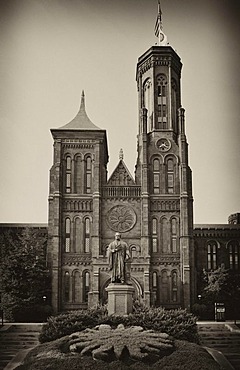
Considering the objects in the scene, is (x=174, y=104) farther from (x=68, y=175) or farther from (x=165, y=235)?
(x=165, y=235)

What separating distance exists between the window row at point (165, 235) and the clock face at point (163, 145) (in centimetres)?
637

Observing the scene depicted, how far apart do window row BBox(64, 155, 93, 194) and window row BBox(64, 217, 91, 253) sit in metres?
2.65

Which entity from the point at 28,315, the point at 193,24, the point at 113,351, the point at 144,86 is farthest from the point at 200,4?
the point at 144,86

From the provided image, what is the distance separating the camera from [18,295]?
45.1 metres

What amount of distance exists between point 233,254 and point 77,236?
51.2ft

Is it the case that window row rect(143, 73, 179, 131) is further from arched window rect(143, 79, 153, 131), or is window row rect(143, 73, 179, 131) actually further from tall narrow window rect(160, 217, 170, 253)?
tall narrow window rect(160, 217, 170, 253)

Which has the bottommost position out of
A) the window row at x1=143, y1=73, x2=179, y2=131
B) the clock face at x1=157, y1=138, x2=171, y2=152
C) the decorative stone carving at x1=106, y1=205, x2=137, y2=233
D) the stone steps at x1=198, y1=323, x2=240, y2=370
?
the stone steps at x1=198, y1=323, x2=240, y2=370

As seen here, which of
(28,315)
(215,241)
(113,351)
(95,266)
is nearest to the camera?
(113,351)

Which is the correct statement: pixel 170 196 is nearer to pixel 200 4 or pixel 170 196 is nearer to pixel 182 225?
pixel 182 225

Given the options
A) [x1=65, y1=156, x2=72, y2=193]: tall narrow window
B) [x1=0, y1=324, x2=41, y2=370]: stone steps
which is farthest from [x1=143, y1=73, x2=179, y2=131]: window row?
[x1=0, y1=324, x2=41, y2=370]: stone steps

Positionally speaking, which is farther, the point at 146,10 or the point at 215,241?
the point at 215,241

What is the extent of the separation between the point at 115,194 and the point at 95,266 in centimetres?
694

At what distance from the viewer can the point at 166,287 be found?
49.9 metres

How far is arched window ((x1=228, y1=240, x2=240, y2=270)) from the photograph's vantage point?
55875 mm
